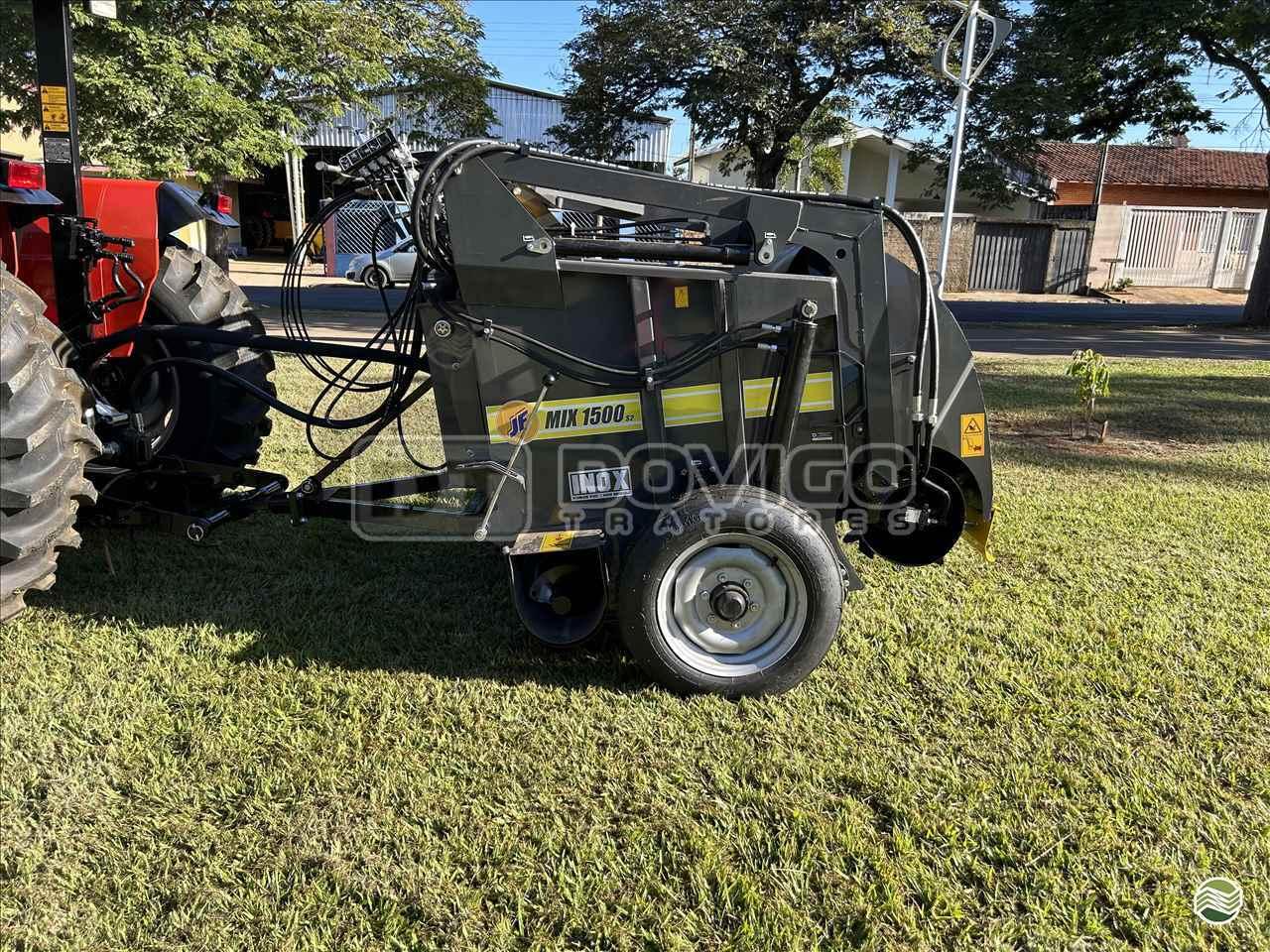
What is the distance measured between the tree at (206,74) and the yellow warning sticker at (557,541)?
335 inches

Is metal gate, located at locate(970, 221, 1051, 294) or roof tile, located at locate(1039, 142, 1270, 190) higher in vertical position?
roof tile, located at locate(1039, 142, 1270, 190)

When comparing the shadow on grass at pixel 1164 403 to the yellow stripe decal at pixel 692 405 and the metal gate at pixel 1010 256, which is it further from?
the metal gate at pixel 1010 256

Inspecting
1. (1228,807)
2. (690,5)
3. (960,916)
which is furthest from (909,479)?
(690,5)

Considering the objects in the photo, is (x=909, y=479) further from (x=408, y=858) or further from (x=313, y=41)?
(x=313, y=41)

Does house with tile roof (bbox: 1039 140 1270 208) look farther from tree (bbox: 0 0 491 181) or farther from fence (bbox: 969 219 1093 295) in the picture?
tree (bbox: 0 0 491 181)

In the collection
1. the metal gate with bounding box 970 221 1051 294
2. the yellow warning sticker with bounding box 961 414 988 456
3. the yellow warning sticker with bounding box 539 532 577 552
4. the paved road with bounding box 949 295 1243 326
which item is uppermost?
the metal gate with bounding box 970 221 1051 294

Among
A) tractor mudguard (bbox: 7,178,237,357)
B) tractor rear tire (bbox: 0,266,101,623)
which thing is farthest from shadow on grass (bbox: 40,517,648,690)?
tractor mudguard (bbox: 7,178,237,357)

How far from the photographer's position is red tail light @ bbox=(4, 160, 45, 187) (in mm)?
3605

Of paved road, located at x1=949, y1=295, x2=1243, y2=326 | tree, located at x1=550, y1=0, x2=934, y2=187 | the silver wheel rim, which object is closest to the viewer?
the silver wheel rim

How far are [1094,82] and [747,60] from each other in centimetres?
623

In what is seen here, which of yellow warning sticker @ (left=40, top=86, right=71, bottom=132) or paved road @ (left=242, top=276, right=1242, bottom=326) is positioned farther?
paved road @ (left=242, top=276, right=1242, bottom=326)

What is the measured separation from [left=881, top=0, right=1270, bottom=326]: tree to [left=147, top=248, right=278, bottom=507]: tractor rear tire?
A: 13495 mm

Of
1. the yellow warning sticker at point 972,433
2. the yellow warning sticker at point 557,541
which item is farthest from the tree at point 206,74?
the yellow warning sticker at point 972,433

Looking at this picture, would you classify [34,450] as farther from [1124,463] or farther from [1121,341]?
[1121,341]
